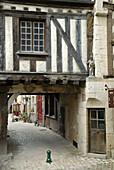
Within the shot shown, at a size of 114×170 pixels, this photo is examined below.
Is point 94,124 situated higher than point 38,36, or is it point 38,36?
point 38,36

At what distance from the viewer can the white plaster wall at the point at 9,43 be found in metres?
6.70

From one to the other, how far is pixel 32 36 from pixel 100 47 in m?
2.32

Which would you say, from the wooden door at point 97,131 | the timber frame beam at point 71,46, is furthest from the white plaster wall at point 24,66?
the wooden door at point 97,131

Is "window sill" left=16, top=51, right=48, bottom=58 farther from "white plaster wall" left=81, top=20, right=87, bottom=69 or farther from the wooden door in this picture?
the wooden door

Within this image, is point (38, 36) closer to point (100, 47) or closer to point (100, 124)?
point (100, 47)

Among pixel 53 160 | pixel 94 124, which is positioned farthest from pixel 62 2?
pixel 53 160

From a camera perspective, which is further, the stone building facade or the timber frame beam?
the timber frame beam

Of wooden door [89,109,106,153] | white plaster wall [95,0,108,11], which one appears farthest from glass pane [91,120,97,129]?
white plaster wall [95,0,108,11]

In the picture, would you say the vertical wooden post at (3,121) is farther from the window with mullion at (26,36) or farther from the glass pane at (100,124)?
the glass pane at (100,124)

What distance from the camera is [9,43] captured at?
672 centimetres

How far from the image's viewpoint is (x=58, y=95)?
11758mm

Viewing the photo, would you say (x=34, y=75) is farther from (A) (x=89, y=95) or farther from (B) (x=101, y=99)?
(B) (x=101, y=99)

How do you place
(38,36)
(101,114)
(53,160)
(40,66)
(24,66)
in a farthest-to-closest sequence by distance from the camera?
(101,114) < (38,36) < (40,66) < (24,66) < (53,160)

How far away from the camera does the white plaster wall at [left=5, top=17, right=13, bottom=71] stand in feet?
22.0
